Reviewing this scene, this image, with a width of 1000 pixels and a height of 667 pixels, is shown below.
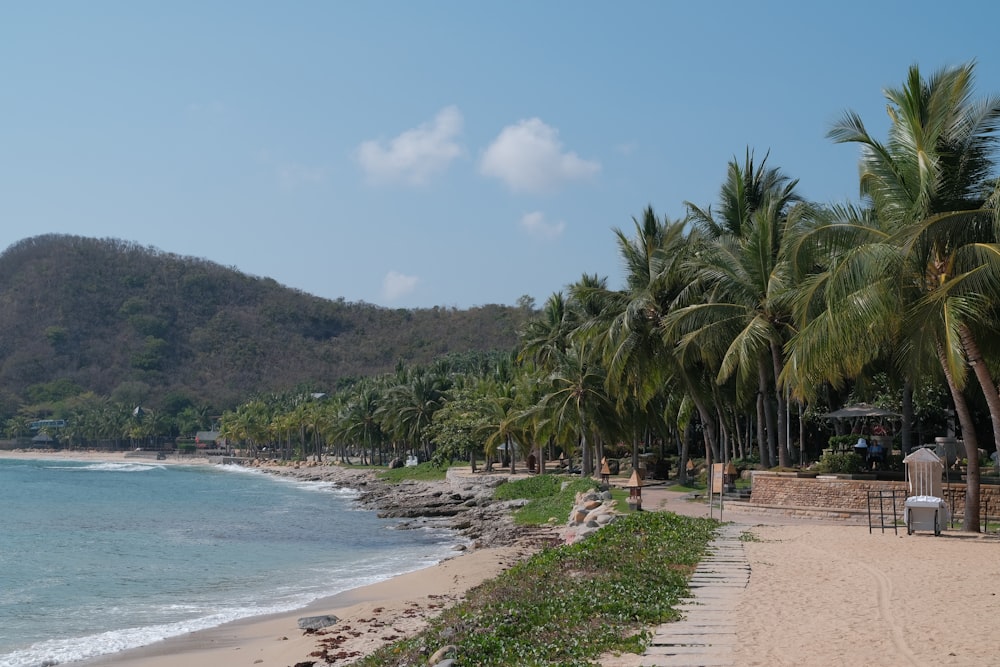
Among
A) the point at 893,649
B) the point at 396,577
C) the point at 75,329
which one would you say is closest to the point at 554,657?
the point at 893,649

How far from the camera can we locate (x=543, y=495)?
3675cm

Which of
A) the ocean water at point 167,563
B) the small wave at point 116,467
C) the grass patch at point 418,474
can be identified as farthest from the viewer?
the small wave at point 116,467

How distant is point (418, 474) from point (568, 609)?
52.9m

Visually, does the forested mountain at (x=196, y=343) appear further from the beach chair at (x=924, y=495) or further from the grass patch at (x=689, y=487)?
the beach chair at (x=924, y=495)

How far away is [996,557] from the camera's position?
1403cm

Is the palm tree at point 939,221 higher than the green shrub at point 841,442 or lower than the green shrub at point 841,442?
higher

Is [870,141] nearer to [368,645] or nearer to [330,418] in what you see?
[368,645]

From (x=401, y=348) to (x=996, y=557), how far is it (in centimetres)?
15976

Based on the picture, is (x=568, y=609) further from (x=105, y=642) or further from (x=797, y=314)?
(x=797, y=314)

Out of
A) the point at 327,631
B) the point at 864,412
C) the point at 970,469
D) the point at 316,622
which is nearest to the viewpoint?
the point at 327,631

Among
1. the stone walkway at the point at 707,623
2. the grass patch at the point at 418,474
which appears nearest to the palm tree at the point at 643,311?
the stone walkway at the point at 707,623

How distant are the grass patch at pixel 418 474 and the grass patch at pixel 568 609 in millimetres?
43940

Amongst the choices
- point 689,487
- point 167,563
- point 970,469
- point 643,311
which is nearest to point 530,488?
point 689,487

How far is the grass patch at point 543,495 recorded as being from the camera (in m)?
30.7
